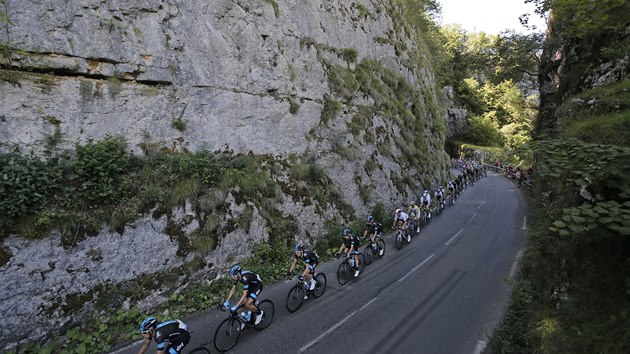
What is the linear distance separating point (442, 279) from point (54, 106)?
1439 centimetres

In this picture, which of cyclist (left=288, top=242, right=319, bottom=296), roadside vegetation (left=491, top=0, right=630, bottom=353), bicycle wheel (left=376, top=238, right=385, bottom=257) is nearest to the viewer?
roadside vegetation (left=491, top=0, right=630, bottom=353)

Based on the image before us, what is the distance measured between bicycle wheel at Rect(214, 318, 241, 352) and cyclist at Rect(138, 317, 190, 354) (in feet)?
4.97

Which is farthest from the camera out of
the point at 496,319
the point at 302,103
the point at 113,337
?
the point at 302,103

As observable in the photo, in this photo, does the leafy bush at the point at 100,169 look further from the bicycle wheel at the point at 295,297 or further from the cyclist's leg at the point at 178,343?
the bicycle wheel at the point at 295,297

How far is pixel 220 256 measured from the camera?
1074 cm

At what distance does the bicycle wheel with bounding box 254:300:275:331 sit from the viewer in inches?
326

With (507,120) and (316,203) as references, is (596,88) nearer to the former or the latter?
(316,203)

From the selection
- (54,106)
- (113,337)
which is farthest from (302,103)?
(113,337)

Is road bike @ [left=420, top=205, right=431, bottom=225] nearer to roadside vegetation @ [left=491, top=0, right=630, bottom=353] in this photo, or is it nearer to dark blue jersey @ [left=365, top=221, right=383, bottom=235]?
dark blue jersey @ [left=365, top=221, right=383, bottom=235]

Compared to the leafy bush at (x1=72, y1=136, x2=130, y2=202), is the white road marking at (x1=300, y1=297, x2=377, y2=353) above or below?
below

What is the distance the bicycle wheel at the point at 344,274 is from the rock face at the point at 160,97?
312cm

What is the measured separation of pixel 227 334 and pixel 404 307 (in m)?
5.23

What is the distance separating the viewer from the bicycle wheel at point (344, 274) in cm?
1138

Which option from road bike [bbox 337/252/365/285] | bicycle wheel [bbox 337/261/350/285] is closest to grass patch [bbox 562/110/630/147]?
road bike [bbox 337/252/365/285]
